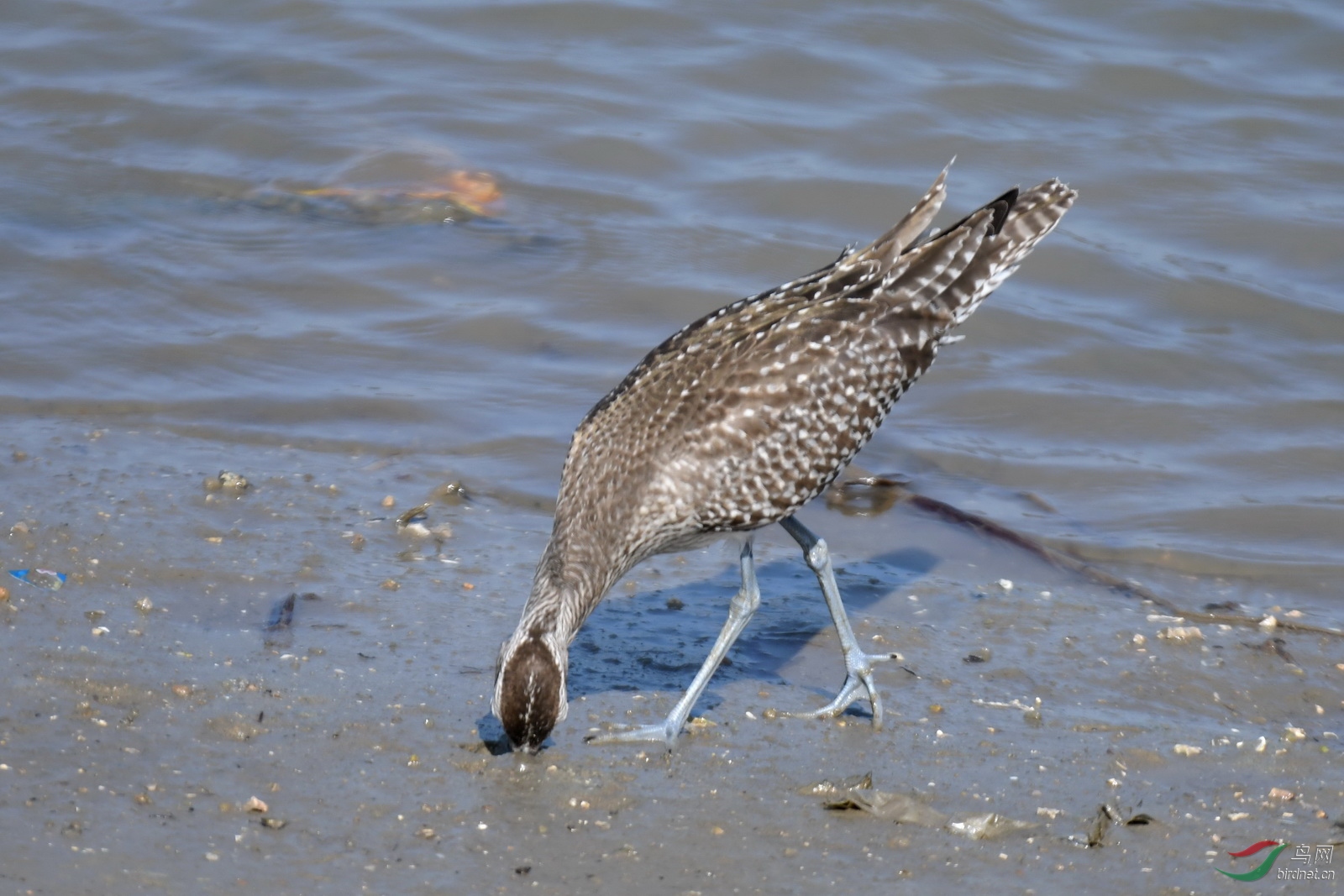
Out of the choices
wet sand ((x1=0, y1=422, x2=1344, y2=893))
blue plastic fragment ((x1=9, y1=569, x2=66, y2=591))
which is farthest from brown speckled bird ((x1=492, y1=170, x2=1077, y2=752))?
blue plastic fragment ((x1=9, y1=569, x2=66, y2=591))

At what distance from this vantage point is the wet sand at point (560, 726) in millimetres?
5074

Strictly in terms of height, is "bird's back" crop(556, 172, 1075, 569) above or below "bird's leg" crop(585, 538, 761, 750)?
above

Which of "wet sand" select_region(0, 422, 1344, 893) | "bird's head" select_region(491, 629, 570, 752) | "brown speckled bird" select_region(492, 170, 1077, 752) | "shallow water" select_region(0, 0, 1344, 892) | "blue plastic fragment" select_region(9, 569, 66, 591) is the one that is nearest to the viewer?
"wet sand" select_region(0, 422, 1344, 893)

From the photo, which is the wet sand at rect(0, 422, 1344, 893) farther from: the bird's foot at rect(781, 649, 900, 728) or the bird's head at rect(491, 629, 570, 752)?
the bird's head at rect(491, 629, 570, 752)

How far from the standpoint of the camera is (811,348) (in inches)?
263

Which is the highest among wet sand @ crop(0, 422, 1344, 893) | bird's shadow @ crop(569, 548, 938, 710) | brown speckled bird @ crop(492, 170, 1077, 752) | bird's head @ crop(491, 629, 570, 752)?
brown speckled bird @ crop(492, 170, 1077, 752)

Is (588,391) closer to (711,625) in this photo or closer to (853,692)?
(711,625)

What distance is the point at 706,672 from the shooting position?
628cm

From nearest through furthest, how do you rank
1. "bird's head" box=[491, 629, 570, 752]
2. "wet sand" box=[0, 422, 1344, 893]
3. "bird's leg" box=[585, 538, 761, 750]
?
"wet sand" box=[0, 422, 1344, 893], "bird's head" box=[491, 629, 570, 752], "bird's leg" box=[585, 538, 761, 750]

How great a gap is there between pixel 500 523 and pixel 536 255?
12.8ft

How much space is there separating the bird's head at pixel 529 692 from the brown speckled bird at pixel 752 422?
32 cm

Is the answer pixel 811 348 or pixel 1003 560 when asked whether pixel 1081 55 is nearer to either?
pixel 1003 560

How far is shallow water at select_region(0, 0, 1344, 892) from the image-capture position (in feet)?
18.1

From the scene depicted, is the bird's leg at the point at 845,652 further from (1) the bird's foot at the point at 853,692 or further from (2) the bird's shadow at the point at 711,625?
(2) the bird's shadow at the point at 711,625
